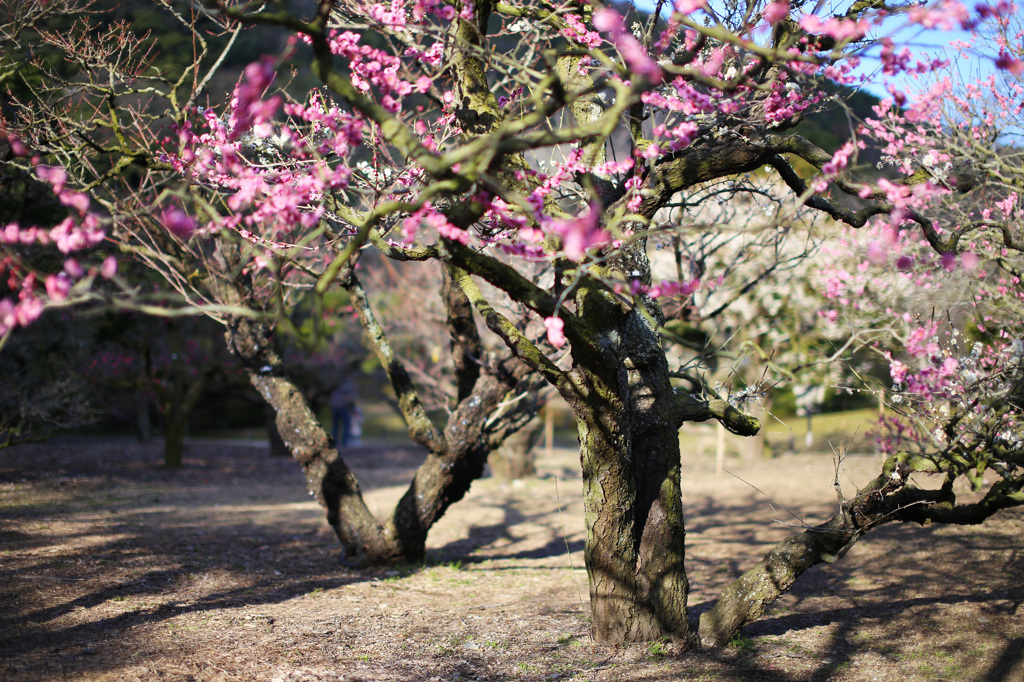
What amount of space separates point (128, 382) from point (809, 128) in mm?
14605

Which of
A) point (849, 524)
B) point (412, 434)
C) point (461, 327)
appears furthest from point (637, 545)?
point (461, 327)

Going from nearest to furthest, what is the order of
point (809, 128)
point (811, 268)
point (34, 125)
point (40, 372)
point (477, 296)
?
point (477, 296)
point (34, 125)
point (40, 372)
point (811, 268)
point (809, 128)

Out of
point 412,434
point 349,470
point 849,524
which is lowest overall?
point 849,524

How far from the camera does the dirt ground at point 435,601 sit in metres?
3.76

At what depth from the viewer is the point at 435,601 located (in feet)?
17.2

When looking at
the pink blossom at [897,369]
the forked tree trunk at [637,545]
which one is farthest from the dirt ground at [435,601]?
the pink blossom at [897,369]

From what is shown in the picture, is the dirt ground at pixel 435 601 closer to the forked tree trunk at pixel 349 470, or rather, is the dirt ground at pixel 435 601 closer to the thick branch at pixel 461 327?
the forked tree trunk at pixel 349 470

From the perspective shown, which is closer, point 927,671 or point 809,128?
point 927,671

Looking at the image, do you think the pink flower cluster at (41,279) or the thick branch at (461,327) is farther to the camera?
the thick branch at (461,327)

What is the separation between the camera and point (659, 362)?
→ 4.04m

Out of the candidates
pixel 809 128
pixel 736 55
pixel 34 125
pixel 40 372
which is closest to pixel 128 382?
pixel 40 372

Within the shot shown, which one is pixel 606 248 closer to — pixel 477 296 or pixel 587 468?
pixel 477 296

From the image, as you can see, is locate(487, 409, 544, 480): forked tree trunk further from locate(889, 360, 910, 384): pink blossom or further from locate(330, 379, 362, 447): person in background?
locate(889, 360, 910, 384): pink blossom

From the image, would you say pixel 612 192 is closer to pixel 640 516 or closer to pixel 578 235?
pixel 578 235
